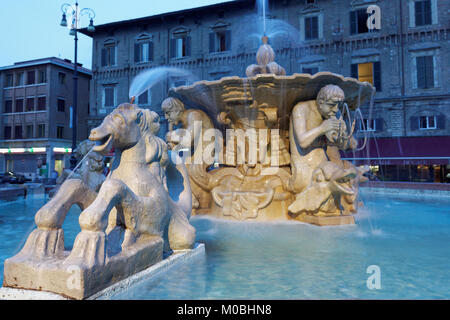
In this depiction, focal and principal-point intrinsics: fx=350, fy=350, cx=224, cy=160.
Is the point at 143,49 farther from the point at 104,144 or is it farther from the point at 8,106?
the point at 104,144

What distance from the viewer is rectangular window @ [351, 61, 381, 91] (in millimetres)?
21719

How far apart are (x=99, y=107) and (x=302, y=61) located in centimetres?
1654

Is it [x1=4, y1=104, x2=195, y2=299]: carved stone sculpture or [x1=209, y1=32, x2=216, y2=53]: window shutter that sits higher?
[x1=209, y1=32, x2=216, y2=53]: window shutter

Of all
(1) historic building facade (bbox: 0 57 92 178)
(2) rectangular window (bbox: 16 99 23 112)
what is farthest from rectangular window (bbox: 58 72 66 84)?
(2) rectangular window (bbox: 16 99 23 112)

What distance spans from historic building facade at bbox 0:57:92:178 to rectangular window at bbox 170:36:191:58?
11.4 meters

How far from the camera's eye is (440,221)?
5.36 metres

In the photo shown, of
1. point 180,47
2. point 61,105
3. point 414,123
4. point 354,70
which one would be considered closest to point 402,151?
point 414,123

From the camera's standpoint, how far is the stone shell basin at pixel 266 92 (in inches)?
198

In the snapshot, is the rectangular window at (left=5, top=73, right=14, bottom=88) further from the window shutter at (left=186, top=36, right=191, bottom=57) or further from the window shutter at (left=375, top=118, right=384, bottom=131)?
the window shutter at (left=375, top=118, right=384, bottom=131)

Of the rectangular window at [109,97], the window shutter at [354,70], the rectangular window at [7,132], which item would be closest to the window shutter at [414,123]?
the window shutter at [354,70]

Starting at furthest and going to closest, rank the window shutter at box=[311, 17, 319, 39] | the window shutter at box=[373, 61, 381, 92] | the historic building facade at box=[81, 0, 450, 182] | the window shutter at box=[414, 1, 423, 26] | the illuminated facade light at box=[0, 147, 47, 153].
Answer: the illuminated facade light at box=[0, 147, 47, 153] < the window shutter at box=[311, 17, 319, 39] < the window shutter at box=[373, 61, 381, 92] < the window shutter at box=[414, 1, 423, 26] < the historic building facade at box=[81, 0, 450, 182]

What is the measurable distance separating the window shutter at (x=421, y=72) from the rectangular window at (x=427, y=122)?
6.33 ft

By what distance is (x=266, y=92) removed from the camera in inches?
206

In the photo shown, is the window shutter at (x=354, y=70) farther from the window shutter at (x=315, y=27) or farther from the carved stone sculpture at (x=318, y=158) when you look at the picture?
the carved stone sculpture at (x=318, y=158)
